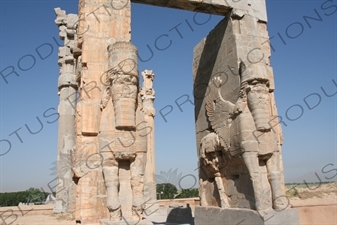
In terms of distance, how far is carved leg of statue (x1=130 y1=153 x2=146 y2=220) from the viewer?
16.8ft

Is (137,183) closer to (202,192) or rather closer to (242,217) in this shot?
(242,217)

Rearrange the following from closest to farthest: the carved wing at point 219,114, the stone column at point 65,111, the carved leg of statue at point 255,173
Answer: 1. the carved leg of statue at point 255,173
2. the carved wing at point 219,114
3. the stone column at point 65,111

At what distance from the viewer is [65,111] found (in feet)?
49.1

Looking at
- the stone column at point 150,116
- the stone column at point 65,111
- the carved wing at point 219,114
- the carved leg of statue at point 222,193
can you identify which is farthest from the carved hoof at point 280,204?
the stone column at point 65,111

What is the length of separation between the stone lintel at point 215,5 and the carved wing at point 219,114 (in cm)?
195

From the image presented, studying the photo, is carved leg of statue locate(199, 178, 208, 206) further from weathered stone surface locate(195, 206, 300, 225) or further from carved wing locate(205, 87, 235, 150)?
carved wing locate(205, 87, 235, 150)

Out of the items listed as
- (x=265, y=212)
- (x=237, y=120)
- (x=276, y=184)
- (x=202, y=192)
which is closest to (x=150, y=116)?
(x=202, y=192)

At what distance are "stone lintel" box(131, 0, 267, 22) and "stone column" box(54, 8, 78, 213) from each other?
25.2 ft

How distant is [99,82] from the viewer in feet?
20.7

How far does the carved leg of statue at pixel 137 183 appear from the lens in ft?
16.8

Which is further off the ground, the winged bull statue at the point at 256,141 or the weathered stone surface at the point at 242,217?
the winged bull statue at the point at 256,141

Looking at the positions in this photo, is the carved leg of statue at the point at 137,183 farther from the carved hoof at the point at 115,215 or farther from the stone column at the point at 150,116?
the stone column at the point at 150,116

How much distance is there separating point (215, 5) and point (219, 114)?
8.34ft

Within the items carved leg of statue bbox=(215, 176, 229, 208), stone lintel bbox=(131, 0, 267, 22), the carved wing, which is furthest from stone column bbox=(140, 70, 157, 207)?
stone lintel bbox=(131, 0, 267, 22)
